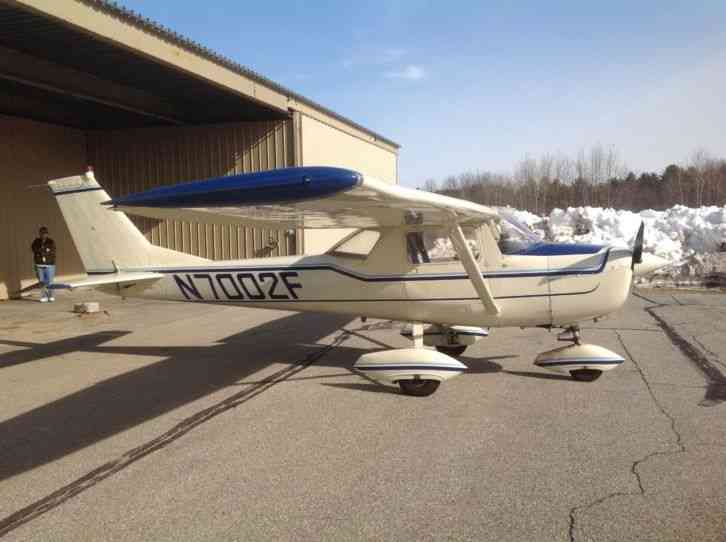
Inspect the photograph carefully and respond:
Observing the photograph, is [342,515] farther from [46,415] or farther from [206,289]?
[206,289]

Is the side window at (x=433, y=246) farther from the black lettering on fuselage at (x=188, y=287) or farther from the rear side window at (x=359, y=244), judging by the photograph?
the black lettering on fuselage at (x=188, y=287)

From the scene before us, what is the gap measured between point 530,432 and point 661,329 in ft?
18.5

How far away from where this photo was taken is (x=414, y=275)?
20.2ft

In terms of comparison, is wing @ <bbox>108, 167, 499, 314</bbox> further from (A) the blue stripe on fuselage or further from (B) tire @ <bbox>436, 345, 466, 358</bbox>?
(B) tire @ <bbox>436, 345, 466, 358</bbox>

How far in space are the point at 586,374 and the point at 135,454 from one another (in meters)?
4.37

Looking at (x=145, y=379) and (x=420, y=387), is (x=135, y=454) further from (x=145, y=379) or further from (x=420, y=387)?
(x=420, y=387)

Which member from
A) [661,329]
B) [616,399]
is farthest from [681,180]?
[616,399]

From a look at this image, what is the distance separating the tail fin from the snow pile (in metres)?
12.8

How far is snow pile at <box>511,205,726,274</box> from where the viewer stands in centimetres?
1842

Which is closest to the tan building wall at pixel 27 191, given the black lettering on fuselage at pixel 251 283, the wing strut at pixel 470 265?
the black lettering on fuselage at pixel 251 283

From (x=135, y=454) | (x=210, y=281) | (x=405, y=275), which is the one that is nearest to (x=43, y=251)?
(x=210, y=281)

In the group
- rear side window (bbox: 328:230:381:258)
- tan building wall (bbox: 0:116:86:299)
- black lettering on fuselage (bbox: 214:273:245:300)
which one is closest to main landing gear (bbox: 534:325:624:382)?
rear side window (bbox: 328:230:381:258)

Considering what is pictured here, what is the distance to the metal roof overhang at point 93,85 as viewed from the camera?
9445mm

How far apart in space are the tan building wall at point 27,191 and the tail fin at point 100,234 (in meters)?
8.10
